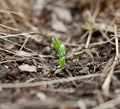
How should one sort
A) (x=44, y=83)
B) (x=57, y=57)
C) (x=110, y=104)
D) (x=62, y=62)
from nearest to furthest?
(x=110, y=104), (x=44, y=83), (x=62, y=62), (x=57, y=57)

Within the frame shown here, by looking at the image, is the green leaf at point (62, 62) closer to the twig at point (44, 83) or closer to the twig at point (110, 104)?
the twig at point (44, 83)

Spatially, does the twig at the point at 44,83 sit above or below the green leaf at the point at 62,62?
below

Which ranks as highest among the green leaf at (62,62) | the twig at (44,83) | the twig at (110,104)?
the green leaf at (62,62)

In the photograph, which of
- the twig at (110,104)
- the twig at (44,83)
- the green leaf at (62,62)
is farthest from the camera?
the green leaf at (62,62)

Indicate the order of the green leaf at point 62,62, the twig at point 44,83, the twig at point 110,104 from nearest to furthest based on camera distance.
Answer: the twig at point 110,104, the twig at point 44,83, the green leaf at point 62,62

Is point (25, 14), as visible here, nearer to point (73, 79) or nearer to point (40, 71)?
point (40, 71)

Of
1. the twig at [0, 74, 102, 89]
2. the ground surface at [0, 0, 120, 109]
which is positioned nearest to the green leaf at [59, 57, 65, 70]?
the ground surface at [0, 0, 120, 109]

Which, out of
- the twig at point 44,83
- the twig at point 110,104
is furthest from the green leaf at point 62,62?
the twig at point 110,104

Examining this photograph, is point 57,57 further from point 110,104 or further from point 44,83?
point 110,104

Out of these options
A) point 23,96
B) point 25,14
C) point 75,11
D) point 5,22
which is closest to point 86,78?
point 23,96

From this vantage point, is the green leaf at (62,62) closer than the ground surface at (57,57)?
No

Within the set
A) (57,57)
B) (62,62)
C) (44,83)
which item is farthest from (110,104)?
(57,57)
